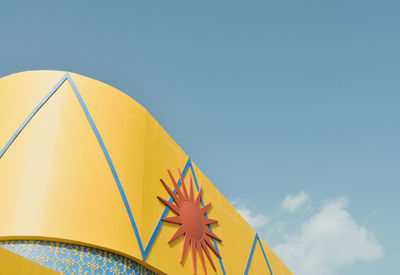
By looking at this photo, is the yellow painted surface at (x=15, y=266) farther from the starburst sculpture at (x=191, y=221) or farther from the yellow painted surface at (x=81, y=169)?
the starburst sculpture at (x=191, y=221)

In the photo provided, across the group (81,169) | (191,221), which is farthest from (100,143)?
(191,221)

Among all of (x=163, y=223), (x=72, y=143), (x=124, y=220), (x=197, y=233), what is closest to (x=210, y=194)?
(x=197, y=233)

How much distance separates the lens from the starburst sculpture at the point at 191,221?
13.5 metres

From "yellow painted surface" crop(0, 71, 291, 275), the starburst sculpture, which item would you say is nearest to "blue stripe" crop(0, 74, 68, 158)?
"yellow painted surface" crop(0, 71, 291, 275)

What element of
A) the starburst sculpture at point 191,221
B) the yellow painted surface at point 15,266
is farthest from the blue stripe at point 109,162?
the yellow painted surface at point 15,266

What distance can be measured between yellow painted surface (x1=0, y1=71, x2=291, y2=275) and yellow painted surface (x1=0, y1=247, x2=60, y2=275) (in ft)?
10.4

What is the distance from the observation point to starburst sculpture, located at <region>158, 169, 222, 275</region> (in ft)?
44.4

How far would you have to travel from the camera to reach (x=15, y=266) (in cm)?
634

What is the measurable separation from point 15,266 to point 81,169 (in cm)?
508

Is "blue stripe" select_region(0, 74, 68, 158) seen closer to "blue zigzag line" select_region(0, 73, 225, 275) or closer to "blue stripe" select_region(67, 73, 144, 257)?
"blue zigzag line" select_region(0, 73, 225, 275)

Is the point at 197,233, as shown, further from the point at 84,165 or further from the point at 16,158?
the point at 16,158

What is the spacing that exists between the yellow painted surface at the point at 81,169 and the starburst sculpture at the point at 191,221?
0.89ft

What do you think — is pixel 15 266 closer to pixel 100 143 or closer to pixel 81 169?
pixel 81 169

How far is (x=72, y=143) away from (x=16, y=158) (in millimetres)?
1542
